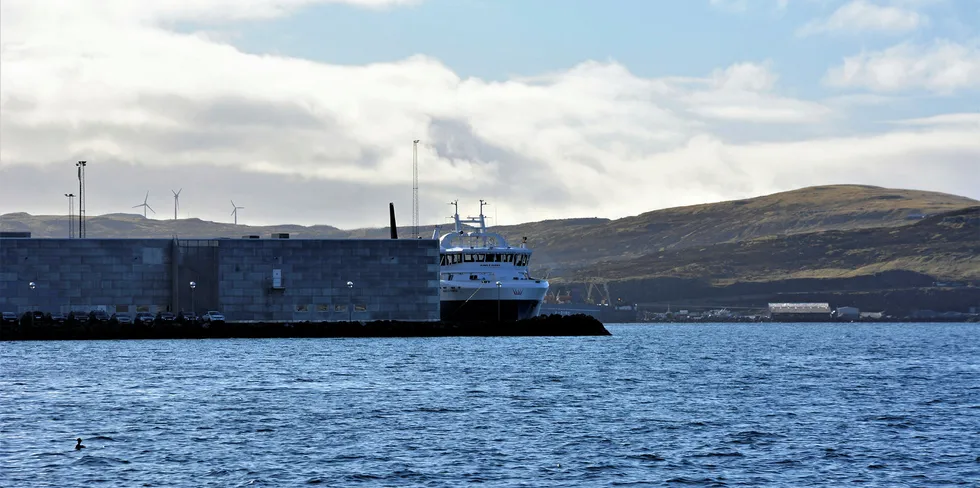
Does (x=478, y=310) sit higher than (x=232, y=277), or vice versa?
(x=232, y=277)

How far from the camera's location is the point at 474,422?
59125mm

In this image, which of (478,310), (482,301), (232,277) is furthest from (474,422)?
(478,310)

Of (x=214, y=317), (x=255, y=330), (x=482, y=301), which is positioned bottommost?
(x=255, y=330)

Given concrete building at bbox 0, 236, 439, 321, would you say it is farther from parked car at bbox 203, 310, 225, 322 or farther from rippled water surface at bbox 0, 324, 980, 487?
rippled water surface at bbox 0, 324, 980, 487

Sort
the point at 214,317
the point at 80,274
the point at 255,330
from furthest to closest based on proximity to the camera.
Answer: the point at 80,274, the point at 214,317, the point at 255,330

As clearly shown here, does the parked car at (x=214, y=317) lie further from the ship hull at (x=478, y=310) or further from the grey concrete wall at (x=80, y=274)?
the ship hull at (x=478, y=310)

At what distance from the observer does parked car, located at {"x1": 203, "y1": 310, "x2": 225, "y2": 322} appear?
13000 cm

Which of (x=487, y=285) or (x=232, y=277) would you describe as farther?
(x=487, y=285)

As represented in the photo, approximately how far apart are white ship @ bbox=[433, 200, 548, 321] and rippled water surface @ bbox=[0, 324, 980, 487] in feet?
161

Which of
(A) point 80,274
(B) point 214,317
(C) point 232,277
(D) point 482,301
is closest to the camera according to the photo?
(B) point 214,317

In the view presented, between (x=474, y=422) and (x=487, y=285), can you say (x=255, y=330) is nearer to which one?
(x=487, y=285)

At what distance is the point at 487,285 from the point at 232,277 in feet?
104

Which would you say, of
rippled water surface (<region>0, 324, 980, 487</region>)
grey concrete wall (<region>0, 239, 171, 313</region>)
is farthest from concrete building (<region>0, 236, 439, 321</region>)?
rippled water surface (<region>0, 324, 980, 487</region>)

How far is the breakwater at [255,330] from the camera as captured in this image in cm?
12462
